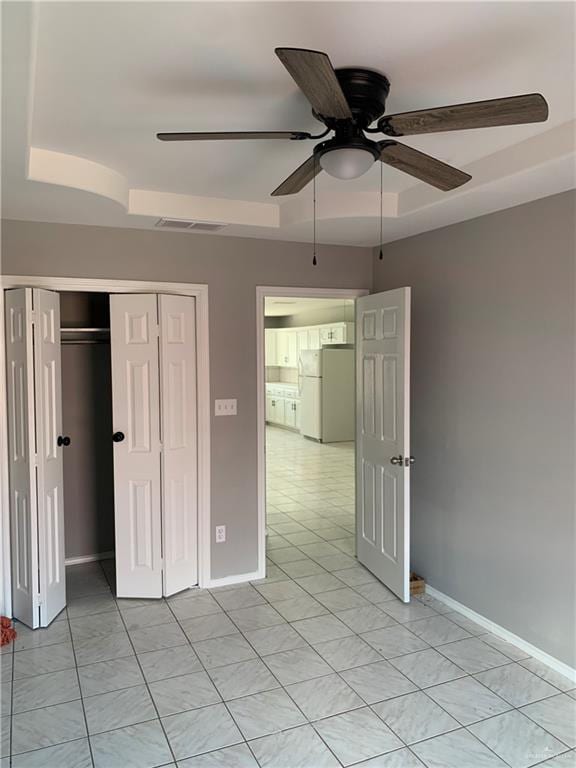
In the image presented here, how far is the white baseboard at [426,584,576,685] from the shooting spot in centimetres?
277

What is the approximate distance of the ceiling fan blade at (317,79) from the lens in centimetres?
133

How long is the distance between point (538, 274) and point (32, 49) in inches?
95.6

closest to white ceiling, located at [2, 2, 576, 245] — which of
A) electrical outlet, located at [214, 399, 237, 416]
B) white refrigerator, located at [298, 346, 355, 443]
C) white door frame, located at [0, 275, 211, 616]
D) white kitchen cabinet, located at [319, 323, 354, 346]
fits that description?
white door frame, located at [0, 275, 211, 616]

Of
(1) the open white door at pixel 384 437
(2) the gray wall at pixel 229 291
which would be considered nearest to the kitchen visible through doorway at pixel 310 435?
(1) the open white door at pixel 384 437

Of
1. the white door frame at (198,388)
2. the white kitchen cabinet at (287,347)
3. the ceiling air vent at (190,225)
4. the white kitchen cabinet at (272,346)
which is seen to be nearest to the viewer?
the white door frame at (198,388)

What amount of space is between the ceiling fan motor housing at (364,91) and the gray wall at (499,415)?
50.4 inches

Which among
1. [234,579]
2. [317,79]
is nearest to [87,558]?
[234,579]

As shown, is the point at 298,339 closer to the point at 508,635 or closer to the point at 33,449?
the point at 33,449

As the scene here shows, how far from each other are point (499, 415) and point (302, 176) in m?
1.77

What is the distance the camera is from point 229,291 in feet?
12.5

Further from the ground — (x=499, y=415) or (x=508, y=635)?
(x=499, y=415)

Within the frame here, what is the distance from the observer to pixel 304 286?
13.3 ft

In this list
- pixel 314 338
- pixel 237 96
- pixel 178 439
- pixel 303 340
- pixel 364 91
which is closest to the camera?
pixel 364 91

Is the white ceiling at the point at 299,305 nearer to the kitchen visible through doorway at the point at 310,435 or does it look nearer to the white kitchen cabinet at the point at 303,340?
the kitchen visible through doorway at the point at 310,435
